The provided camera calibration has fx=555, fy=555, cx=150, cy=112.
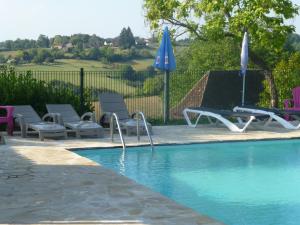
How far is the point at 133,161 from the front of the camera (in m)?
9.90

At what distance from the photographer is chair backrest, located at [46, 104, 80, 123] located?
12742 millimetres

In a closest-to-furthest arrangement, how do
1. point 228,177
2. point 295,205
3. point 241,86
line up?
point 295,205
point 228,177
point 241,86

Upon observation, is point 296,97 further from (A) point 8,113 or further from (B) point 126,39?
(B) point 126,39

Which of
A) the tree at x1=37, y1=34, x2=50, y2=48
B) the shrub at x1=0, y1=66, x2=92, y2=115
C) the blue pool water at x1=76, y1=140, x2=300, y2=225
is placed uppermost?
the tree at x1=37, y1=34, x2=50, y2=48

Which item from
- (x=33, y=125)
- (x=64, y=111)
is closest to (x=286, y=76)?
(x=64, y=111)

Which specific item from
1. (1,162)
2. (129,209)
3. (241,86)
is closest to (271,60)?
(241,86)

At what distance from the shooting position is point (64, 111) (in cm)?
1291

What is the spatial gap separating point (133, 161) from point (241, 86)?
8.92 m

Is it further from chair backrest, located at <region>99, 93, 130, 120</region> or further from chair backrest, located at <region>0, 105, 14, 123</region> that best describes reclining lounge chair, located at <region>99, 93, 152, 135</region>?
chair backrest, located at <region>0, 105, 14, 123</region>

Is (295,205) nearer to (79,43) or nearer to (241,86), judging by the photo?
(241,86)

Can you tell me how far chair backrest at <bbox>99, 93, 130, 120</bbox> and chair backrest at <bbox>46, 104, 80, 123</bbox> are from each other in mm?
797

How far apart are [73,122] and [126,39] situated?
1917cm

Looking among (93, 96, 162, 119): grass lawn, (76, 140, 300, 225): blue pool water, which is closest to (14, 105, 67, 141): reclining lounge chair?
(76, 140, 300, 225): blue pool water

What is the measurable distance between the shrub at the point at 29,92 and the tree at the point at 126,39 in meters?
17.0
